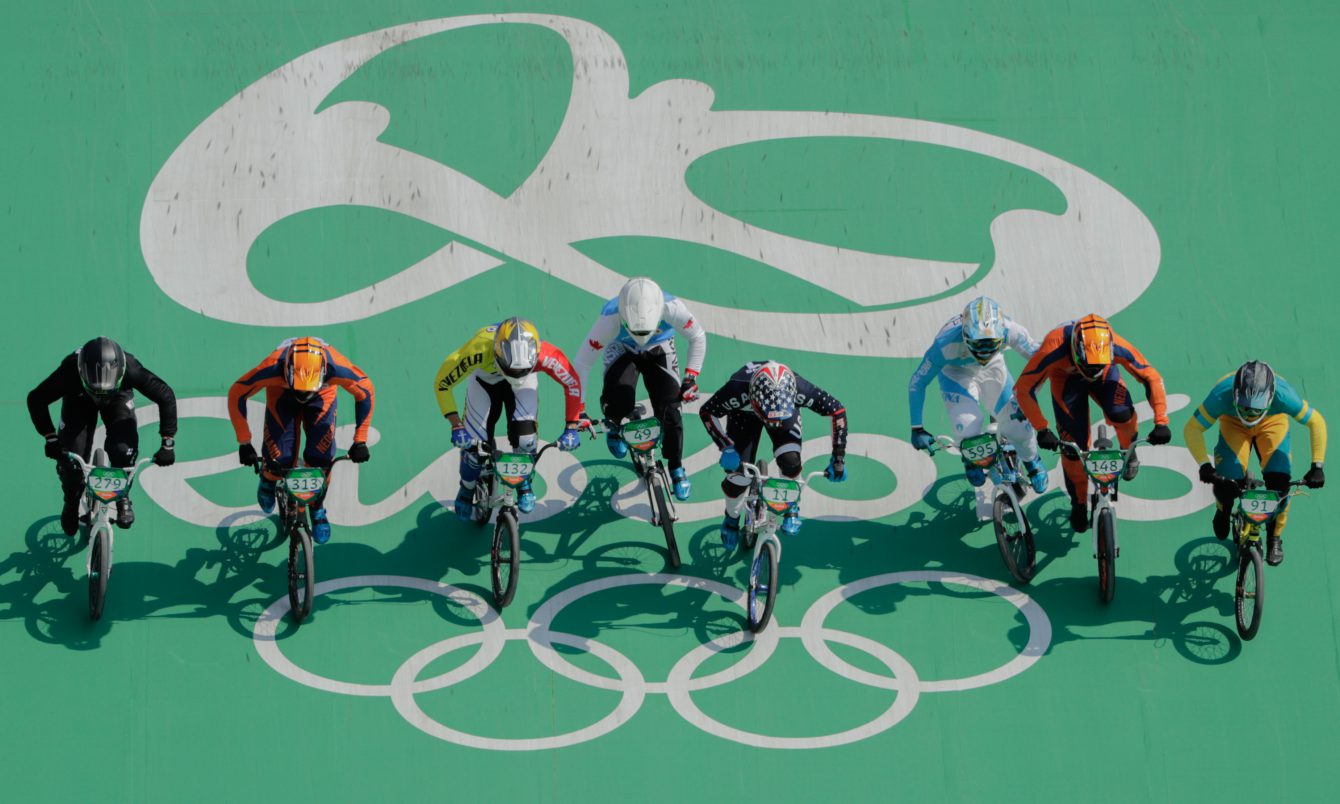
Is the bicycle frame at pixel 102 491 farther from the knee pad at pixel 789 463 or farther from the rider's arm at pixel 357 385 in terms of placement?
the knee pad at pixel 789 463

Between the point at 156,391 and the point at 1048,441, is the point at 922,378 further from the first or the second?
the point at 156,391

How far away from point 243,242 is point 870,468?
21.8ft

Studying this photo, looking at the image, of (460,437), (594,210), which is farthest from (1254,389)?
(594,210)

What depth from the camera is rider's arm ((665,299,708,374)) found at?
1590 centimetres

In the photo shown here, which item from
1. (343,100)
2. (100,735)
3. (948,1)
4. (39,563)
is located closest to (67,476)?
(39,563)

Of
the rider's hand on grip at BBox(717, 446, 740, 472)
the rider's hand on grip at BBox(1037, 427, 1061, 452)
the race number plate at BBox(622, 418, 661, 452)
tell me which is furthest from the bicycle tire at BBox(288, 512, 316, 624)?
the rider's hand on grip at BBox(1037, 427, 1061, 452)

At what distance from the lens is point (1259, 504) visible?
1514cm

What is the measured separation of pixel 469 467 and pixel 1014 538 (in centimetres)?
477

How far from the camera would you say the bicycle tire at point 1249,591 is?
15.3 metres

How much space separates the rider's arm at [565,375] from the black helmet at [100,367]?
3.45 metres

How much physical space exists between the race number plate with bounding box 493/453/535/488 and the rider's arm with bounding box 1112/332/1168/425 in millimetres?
5046

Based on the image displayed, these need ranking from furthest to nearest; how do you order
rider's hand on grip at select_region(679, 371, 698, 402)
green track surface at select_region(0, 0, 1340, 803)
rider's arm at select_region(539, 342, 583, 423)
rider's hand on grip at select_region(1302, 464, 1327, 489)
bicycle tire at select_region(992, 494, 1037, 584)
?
bicycle tire at select_region(992, 494, 1037, 584) → rider's hand on grip at select_region(679, 371, 698, 402) → rider's arm at select_region(539, 342, 583, 423) → green track surface at select_region(0, 0, 1340, 803) → rider's hand on grip at select_region(1302, 464, 1327, 489)

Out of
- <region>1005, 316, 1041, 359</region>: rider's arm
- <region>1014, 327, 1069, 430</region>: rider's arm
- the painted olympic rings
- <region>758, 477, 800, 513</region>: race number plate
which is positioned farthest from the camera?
<region>1005, 316, 1041, 359</region>: rider's arm

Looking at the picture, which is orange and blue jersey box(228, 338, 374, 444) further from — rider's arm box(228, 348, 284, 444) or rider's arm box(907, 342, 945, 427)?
rider's arm box(907, 342, 945, 427)
